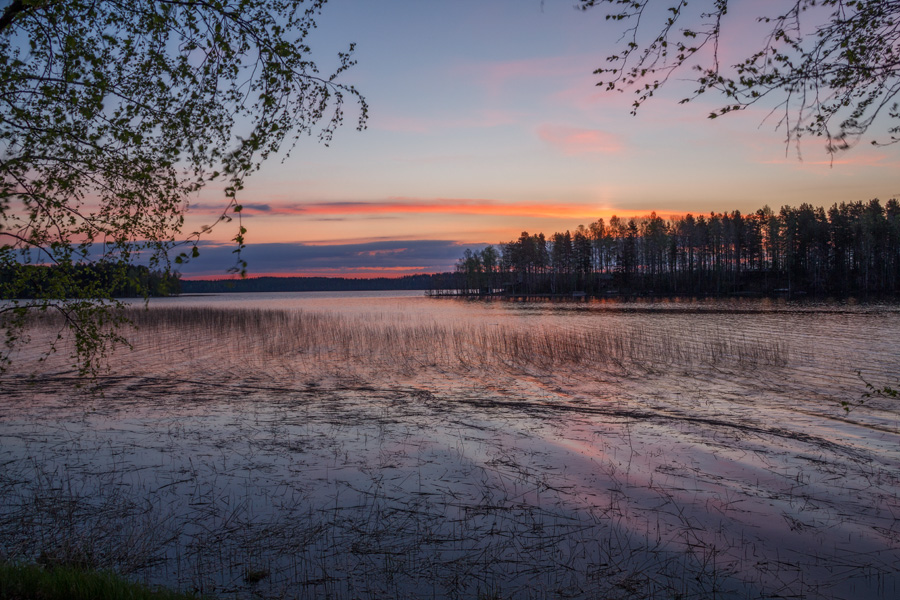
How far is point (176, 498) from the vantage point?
7.78 metres

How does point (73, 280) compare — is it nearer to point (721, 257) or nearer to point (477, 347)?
point (477, 347)

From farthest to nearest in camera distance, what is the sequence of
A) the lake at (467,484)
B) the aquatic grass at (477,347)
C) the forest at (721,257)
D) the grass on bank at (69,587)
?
the forest at (721,257) → the aquatic grass at (477,347) → the lake at (467,484) → the grass on bank at (69,587)

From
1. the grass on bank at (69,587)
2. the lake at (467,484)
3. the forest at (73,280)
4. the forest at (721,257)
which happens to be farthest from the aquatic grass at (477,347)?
the forest at (721,257)

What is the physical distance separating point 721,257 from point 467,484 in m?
140

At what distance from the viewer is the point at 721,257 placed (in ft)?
424

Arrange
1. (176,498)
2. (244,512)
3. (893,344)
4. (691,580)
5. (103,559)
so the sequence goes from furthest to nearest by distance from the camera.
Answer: (893,344), (176,498), (244,512), (103,559), (691,580)

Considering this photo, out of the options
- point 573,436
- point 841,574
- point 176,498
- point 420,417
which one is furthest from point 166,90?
point 841,574

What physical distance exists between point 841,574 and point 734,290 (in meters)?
116

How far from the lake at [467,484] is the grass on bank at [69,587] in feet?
2.97

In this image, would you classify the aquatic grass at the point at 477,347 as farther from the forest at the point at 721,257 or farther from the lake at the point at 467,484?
the forest at the point at 721,257

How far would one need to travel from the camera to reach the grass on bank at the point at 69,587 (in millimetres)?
4438

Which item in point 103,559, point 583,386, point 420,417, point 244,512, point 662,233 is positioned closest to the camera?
point 103,559

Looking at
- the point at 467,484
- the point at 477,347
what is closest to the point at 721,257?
the point at 477,347

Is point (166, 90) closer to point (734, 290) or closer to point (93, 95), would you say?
point (93, 95)
